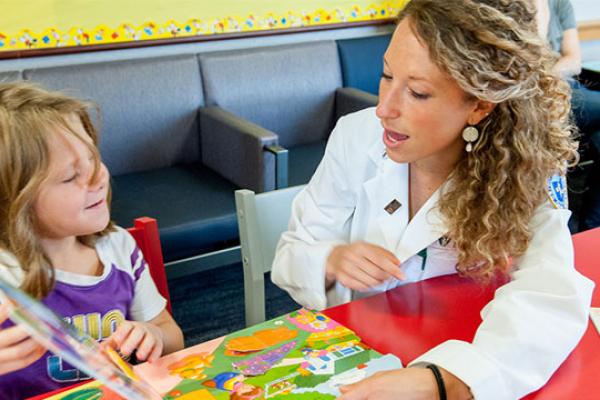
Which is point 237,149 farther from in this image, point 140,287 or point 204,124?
point 140,287

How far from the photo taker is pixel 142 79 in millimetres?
2875

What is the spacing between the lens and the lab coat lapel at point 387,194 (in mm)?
1392

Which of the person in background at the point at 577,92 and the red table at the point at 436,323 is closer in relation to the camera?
the red table at the point at 436,323

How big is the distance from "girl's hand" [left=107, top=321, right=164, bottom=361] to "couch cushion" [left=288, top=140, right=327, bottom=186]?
1.70 meters

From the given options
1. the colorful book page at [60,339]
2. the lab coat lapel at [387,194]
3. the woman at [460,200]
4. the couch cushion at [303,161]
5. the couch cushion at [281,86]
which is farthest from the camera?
the couch cushion at [281,86]

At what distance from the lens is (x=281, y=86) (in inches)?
127

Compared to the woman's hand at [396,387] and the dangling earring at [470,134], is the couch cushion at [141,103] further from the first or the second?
the woman's hand at [396,387]

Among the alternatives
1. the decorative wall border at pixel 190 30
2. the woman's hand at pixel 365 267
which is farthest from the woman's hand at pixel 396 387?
the decorative wall border at pixel 190 30

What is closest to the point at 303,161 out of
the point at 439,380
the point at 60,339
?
the point at 439,380

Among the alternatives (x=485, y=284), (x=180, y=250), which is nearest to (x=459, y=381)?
(x=485, y=284)

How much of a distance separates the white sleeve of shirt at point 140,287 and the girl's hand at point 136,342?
0.80ft

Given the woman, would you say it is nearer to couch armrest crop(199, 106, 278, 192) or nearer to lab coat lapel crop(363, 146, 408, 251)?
lab coat lapel crop(363, 146, 408, 251)

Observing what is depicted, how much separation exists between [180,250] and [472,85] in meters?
1.54

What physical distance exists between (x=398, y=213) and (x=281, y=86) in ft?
6.32
